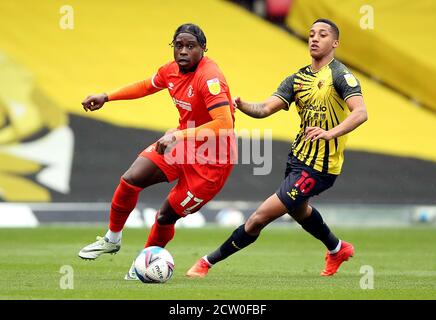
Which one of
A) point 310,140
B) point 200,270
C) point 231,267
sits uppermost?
point 310,140

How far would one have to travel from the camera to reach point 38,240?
1353 centimetres

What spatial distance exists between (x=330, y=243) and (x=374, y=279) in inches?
31.0

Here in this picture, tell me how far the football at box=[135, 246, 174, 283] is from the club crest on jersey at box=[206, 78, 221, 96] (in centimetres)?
145

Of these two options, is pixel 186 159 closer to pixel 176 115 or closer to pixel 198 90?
pixel 198 90

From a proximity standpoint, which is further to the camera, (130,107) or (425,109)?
(425,109)

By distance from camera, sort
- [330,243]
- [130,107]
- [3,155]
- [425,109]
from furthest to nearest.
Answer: [425,109] < [130,107] < [3,155] < [330,243]

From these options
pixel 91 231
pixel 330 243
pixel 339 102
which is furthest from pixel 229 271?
pixel 91 231

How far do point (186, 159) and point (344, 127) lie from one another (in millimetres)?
1466

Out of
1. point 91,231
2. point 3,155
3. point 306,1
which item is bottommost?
point 91,231

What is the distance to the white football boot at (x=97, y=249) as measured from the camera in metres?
9.03

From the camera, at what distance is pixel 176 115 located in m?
18.3

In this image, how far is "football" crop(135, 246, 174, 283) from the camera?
840cm

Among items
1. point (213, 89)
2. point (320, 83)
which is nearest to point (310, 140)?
point (320, 83)

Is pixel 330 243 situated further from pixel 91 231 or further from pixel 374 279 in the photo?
pixel 91 231
